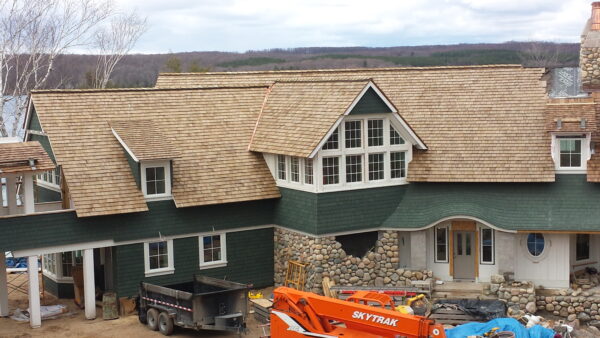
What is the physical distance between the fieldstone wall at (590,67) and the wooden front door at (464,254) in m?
8.70

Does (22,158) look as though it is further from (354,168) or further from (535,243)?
(535,243)

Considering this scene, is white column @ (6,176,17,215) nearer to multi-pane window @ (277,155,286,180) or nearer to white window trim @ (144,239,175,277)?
white window trim @ (144,239,175,277)

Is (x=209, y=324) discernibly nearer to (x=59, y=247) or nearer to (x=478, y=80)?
(x=59, y=247)

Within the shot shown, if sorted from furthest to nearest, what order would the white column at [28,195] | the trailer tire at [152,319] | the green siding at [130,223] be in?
the white column at [28,195] < the green siding at [130,223] < the trailer tire at [152,319]

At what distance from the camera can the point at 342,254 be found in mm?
29266

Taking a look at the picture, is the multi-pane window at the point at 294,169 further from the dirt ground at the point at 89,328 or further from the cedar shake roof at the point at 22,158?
the cedar shake roof at the point at 22,158

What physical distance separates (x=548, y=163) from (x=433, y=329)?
1094cm

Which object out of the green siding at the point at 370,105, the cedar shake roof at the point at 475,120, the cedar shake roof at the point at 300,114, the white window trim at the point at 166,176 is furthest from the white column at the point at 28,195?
the cedar shake roof at the point at 475,120

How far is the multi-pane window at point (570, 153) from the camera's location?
2927 centimetres

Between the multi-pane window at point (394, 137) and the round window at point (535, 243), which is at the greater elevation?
the multi-pane window at point (394, 137)

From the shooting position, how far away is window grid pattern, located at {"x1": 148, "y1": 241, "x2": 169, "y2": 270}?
94.4ft

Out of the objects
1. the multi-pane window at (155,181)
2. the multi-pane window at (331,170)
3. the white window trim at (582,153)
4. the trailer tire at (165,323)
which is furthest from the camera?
the white window trim at (582,153)

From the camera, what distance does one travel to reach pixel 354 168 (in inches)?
1158

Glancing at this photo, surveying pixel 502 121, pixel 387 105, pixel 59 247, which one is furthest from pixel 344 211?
pixel 59 247
